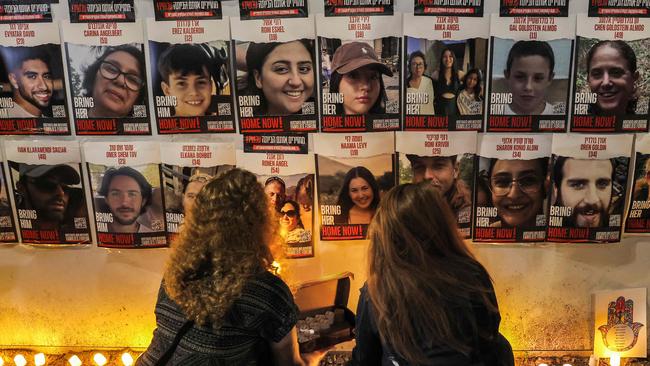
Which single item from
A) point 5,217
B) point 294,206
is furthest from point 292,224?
point 5,217

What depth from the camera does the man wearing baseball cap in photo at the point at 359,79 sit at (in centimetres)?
215

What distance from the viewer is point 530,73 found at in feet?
7.05

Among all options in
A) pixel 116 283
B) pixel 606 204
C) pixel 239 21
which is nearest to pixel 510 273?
pixel 606 204

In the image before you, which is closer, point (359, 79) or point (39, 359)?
point (359, 79)

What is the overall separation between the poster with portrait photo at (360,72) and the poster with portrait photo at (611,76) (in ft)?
2.41

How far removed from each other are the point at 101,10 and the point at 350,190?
128cm

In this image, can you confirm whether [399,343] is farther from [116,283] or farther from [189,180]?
[116,283]
